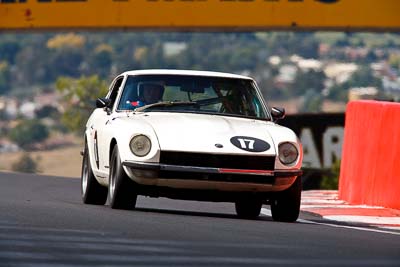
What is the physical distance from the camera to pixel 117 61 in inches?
5221

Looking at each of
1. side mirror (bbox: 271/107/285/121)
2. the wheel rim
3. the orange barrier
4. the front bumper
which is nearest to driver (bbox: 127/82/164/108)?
side mirror (bbox: 271/107/285/121)

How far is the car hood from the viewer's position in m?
13.2

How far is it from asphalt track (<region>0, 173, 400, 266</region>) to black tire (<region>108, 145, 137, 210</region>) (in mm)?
176

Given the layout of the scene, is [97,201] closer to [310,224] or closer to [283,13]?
[310,224]

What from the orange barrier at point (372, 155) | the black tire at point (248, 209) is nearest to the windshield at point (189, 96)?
the black tire at point (248, 209)

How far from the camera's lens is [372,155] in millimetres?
17219

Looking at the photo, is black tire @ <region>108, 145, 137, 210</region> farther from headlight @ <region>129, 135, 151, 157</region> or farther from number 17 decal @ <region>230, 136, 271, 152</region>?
number 17 decal @ <region>230, 136, 271, 152</region>

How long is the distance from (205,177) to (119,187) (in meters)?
0.84

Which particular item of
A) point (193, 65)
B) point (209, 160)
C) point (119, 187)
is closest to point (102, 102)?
point (119, 187)

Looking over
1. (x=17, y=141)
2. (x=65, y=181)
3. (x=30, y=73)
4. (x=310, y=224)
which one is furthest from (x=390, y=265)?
(x=30, y=73)

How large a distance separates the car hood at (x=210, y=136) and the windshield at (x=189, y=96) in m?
0.56

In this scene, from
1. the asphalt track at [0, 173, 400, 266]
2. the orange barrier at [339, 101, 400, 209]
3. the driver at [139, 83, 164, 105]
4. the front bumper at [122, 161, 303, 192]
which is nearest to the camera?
the asphalt track at [0, 173, 400, 266]

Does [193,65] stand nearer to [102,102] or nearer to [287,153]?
[102,102]

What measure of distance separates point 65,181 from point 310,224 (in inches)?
407
